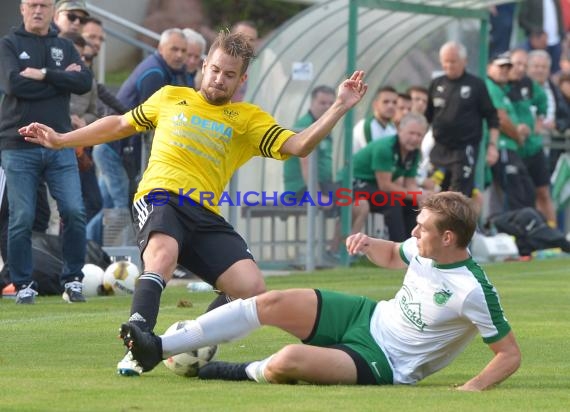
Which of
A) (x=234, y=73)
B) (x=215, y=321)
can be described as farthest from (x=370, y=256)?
(x=234, y=73)

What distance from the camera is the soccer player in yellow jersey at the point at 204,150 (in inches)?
343

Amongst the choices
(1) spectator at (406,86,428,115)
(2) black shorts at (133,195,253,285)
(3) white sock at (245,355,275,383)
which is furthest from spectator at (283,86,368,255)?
(3) white sock at (245,355,275,383)

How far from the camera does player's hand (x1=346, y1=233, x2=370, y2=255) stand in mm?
8023

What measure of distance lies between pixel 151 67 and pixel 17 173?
2.74 m

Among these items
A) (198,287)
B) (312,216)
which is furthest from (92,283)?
(312,216)

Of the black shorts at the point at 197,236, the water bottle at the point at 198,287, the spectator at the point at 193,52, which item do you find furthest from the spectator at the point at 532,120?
the black shorts at the point at 197,236

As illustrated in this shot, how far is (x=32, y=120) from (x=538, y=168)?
36.0 feet

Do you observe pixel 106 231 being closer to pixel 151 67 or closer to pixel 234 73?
pixel 151 67

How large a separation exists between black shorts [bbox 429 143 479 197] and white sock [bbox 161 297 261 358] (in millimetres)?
11611

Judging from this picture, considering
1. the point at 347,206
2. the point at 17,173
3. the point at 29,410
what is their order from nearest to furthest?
the point at 29,410 < the point at 17,173 < the point at 347,206

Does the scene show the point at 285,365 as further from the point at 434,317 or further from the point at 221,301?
the point at 221,301

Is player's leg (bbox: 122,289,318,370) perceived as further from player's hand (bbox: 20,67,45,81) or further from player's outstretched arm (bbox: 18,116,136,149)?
player's hand (bbox: 20,67,45,81)

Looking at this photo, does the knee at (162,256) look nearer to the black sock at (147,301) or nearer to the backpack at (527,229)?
the black sock at (147,301)

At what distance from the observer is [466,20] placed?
21.3 metres
